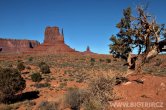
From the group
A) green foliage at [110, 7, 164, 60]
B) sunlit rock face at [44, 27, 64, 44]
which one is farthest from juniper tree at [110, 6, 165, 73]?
sunlit rock face at [44, 27, 64, 44]

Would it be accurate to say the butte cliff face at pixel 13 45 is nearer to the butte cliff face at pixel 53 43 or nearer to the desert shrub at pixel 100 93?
the butte cliff face at pixel 53 43

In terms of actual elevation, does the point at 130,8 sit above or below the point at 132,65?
above

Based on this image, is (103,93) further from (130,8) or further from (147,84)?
(130,8)

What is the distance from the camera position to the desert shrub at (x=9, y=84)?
2044 cm

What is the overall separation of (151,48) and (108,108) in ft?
18.7

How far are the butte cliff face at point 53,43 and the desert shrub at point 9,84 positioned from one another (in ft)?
315

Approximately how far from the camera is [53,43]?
445ft

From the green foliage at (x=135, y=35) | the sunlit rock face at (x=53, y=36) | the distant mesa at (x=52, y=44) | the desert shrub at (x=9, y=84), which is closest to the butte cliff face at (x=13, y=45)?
the distant mesa at (x=52, y=44)

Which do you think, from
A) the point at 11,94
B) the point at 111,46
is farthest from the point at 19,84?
the point at 111,46

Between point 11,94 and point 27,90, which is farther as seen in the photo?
point 27,90

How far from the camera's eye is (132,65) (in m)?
14.5

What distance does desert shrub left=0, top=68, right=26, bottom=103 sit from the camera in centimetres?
2044

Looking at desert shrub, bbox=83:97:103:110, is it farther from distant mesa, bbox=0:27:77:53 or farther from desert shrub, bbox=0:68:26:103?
distant mesa, bbox=0:27:77:53

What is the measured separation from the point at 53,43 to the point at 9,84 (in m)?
115
